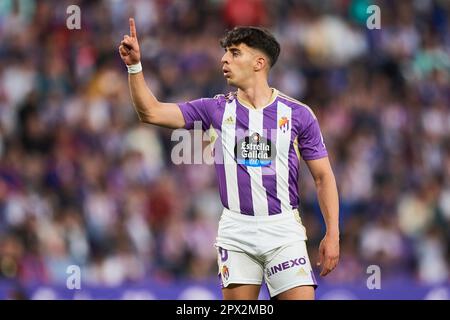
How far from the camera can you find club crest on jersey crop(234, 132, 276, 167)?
7121 mm

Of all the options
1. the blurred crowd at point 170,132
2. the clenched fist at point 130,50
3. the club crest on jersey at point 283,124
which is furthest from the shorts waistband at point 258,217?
the blurred crowd at point 170,132

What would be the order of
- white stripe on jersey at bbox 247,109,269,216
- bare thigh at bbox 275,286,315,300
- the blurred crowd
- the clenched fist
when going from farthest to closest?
the blurred crowd, white stripe on jersey at bbox 247,109,269,216, bare thigh at bbox 275,286,315,300, the clenched fist

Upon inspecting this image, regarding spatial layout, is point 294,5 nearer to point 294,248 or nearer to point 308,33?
point 308,33

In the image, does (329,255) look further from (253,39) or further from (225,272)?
(253,39)

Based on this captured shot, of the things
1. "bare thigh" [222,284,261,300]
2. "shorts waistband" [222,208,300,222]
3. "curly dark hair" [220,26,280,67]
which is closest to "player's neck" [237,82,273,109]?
"curly dark hair" [220,26,280,67]

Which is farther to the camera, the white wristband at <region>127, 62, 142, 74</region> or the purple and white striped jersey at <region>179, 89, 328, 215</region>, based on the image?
the purple and white striped jersey at <region>179, 89, 328, 215</region>

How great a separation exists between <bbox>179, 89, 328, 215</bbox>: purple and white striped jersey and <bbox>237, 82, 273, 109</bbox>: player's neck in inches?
1.1

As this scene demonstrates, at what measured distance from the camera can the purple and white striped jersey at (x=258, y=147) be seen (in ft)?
23.3

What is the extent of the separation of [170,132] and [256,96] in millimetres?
5811

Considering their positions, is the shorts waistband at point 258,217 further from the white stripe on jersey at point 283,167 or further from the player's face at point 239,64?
the player's face at point 239,64

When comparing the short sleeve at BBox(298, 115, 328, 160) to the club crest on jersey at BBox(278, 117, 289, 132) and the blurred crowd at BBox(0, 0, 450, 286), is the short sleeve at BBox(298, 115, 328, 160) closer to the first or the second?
the club crest on jersey at BBox(278, 117, 289, 132)

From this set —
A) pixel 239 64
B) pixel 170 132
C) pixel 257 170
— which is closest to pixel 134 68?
pixel 239 64

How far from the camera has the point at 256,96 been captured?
23.9 feet
